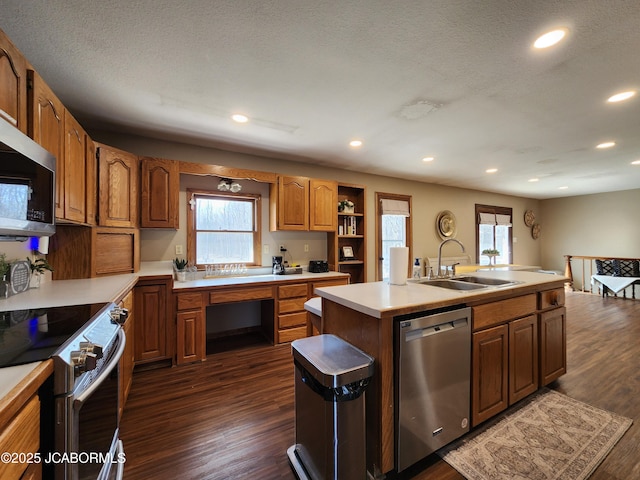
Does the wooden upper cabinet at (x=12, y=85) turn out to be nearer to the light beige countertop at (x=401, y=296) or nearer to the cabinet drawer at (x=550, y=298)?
the light beige countertop at (x=401, y=296)

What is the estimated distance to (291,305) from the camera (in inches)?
132

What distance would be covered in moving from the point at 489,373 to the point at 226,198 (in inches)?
134

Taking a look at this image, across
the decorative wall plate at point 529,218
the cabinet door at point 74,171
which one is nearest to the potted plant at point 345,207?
the cabinet door at point 74,171

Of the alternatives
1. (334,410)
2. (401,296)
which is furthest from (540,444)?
(334,410)

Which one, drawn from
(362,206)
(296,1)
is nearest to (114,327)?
(296,1)

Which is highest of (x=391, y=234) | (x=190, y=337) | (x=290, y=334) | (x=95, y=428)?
(x=391, y=234)

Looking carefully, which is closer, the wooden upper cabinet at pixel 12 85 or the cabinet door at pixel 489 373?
the wooden upper cabinet at pixel 12 85

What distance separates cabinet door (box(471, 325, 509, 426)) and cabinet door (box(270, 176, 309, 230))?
2.58 metres

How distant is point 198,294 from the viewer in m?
2.84

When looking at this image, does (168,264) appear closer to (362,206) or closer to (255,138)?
(255,138)

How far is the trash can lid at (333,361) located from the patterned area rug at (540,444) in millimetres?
Result: 899

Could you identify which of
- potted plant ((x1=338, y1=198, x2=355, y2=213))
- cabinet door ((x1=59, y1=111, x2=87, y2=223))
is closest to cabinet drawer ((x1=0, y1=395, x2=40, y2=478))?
cabinet door ((x1=59, y1=111, x2=87, y2=223))

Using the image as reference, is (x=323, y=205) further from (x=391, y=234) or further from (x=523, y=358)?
(x=523, y=358)

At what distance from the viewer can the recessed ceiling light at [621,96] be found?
2186 mm
